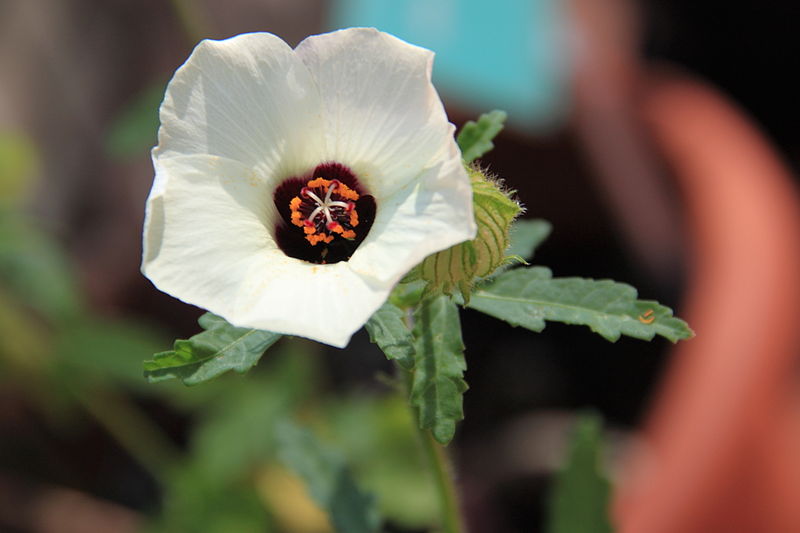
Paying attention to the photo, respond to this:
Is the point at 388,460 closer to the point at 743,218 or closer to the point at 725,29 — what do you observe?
the point at 743,218

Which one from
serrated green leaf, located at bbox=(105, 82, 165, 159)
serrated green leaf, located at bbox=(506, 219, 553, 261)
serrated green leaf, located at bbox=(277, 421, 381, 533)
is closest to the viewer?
serrated green leaf, located at bbox=(506, 219, 553, 261)

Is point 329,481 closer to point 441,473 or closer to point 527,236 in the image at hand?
point 441,473

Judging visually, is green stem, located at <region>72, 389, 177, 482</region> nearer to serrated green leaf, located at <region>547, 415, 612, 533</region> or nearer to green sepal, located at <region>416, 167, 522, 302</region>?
serrated green leaf, located at <region>547, 415, 612, 533</region>

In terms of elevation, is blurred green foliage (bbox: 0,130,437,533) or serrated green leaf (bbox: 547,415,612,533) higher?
serrated green leaf (bbox: 547,415,612,533)

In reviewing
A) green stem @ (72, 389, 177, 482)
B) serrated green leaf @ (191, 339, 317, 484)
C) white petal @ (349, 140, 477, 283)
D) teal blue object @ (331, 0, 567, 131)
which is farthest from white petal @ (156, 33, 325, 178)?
teal blue object @ (331, 0, 567, 131)

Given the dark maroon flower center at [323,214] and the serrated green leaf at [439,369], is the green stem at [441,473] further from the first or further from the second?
the dark maroon flower center at [323,214]
